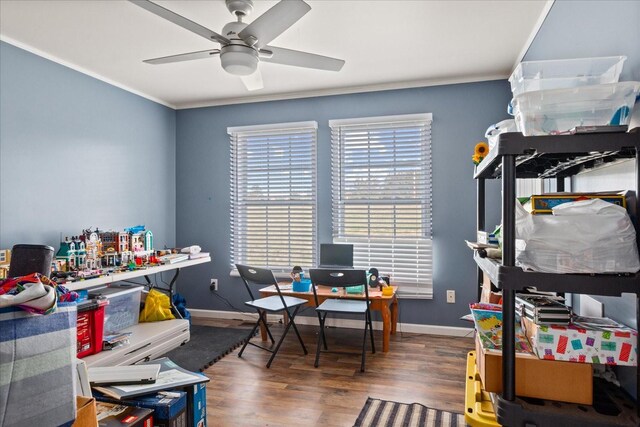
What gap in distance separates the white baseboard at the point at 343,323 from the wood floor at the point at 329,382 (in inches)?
4.7

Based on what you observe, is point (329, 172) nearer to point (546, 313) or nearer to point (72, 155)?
point (72, 155)

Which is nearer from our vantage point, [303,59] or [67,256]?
[303,59]

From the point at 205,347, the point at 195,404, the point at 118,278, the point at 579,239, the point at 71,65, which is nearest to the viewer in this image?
the point at 579,239

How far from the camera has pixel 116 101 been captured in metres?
3.87

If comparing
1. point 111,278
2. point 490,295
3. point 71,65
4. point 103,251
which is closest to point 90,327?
point 111,278

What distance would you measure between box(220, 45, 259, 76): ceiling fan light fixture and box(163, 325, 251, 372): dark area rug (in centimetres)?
221

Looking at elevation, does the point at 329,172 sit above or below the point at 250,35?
below

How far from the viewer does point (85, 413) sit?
1162 millimetres

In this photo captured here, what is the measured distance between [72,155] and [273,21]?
239 centimetres

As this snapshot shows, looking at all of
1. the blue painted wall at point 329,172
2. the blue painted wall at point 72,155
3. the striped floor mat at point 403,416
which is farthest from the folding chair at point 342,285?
the blue painted wall at point 72,155

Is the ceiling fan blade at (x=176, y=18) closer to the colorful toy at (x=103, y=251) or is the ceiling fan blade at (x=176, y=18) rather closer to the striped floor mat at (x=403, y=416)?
the colorful toy at (x=103, y=251)

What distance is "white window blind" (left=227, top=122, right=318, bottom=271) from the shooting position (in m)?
4.21

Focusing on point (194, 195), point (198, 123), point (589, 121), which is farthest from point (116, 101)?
point (589, 121)

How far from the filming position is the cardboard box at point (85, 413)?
114 cm
